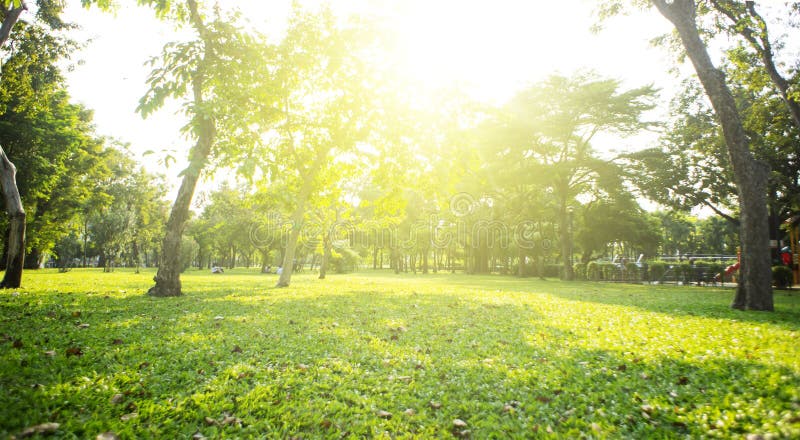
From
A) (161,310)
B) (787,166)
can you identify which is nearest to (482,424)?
(161,310)

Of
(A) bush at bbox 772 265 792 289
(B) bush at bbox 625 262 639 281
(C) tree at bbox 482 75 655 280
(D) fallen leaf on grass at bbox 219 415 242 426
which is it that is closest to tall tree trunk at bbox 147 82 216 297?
(D) fallen leaf on grass at bbox 219 415 242 426

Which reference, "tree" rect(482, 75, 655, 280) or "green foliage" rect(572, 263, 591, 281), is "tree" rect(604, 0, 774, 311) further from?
"green foliage" rect(572, 263, 591, 281)

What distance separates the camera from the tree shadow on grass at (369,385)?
12.2 ft

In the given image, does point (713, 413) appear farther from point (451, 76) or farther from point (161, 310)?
point (451, 76)

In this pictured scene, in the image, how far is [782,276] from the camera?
73.9 feet

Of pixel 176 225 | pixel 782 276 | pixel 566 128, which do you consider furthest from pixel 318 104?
pixel 782 276

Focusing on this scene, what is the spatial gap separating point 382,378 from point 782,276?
98.4 feet

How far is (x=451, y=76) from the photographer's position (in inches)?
560

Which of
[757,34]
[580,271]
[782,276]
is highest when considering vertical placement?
[757,34]

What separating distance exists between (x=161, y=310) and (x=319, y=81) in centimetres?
1224

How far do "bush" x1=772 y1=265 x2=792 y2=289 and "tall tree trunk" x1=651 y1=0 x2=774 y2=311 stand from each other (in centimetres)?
1524

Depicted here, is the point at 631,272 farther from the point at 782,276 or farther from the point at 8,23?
Answer: the point at 8,23

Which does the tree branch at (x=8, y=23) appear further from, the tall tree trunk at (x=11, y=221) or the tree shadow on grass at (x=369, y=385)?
the tree shadow on grass at (x=369, y=385)

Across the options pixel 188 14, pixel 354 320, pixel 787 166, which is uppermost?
pixel 188 14
